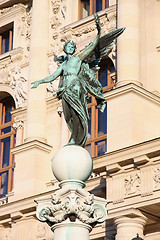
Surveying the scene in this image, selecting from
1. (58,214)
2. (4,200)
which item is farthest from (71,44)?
(4,200)

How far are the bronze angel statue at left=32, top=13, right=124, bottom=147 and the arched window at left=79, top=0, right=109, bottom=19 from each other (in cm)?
1357

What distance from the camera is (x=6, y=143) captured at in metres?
25.0

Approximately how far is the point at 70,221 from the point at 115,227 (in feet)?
32.9

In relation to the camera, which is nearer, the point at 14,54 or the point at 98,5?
the point at 98,5

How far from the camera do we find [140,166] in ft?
55.3

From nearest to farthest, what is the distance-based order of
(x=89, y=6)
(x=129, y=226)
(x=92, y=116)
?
(x=129, y=226), (x=92, y=116), (x=89, y=6)

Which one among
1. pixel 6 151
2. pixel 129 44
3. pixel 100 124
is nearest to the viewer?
pixel 129 44

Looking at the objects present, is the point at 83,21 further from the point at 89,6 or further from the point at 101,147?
the point at 101,147

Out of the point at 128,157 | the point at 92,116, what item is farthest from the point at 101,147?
the point at 128,157

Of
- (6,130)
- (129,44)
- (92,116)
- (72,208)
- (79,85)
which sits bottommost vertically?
(72,208)

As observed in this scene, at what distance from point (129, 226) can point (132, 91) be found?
344cm

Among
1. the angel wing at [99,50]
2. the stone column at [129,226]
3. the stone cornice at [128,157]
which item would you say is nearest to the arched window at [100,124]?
the stone cornice at [128,157]

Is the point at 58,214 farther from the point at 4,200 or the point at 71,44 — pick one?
the point at 4,200

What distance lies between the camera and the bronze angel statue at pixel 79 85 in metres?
8.60
